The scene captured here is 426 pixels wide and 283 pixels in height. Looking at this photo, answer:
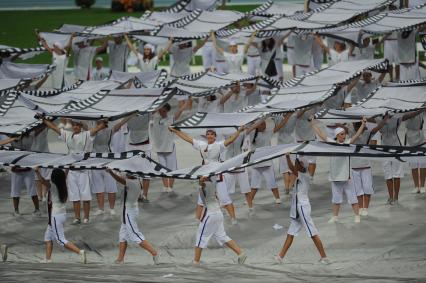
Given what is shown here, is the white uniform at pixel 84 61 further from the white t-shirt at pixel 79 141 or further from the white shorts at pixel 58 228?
the white shorts at pixel 58 228

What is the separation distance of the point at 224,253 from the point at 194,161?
21.8ft

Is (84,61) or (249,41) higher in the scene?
(249,41)

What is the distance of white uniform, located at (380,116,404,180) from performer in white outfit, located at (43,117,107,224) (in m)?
4.79

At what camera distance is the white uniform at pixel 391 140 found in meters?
21.3

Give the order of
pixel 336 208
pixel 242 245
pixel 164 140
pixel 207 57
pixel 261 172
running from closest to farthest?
1. pixel 242 245
2. pixel 336 208
3. pixel 261 172
4. pixel 164 140
5. pixel 207 57

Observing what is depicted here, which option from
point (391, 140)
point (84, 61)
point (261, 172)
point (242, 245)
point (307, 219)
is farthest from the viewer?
point (84, 61)

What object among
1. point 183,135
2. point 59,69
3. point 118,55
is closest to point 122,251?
point 183,135

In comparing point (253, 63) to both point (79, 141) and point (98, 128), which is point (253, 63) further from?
point (79, 141)

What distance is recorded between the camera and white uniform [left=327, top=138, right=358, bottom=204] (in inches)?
797

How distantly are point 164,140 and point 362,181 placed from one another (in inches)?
164

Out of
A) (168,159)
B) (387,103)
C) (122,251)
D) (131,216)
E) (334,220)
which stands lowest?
(334,220)

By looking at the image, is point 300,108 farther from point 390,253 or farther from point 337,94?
point 390,253

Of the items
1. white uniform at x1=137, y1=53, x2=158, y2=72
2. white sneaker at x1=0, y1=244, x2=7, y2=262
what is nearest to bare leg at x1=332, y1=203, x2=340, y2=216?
white sneaker at x1=0, y1=244, x2=7, y2=262

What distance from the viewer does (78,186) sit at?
21.6 metres
